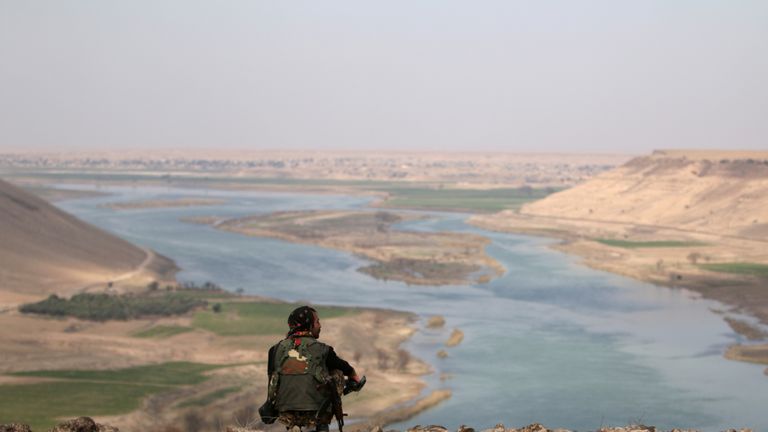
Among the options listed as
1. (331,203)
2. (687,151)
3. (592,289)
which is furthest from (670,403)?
(331,203)

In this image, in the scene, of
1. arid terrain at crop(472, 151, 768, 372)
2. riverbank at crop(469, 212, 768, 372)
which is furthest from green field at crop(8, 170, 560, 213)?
riverbank at crop(469, 212, 768, 372)

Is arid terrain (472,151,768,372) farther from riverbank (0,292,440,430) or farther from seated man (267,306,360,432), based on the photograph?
seated man (267,306,360,432)

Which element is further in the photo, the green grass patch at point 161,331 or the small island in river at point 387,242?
the small island in river at point 387,242

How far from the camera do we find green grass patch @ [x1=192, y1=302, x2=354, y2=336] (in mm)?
50594

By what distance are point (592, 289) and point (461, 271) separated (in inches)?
442

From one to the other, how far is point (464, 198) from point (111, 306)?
10565cm

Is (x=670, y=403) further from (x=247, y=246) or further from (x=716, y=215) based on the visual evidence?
(x=716, y=215)

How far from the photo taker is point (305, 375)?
20.8ft

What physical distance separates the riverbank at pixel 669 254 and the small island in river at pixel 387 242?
8.92m

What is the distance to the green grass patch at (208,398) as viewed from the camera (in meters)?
35.6

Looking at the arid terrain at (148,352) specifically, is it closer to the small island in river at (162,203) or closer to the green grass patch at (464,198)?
the small island in river at (162,203)

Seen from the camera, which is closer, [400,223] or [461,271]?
[461,271]

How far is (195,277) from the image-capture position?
2810 inches

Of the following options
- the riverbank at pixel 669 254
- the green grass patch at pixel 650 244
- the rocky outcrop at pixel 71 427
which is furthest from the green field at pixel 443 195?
the rocky outcrop at pixel 71 427
